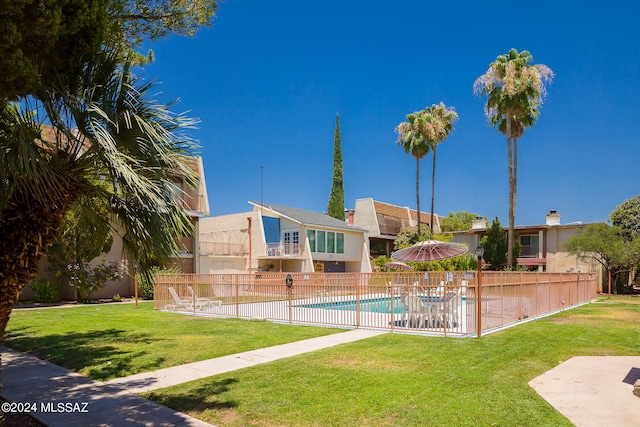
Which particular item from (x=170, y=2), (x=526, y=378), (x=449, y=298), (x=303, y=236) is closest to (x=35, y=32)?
(x=170, y=2)

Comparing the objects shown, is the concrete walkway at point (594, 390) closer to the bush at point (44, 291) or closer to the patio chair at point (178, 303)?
the patio chair at point (178, 303)

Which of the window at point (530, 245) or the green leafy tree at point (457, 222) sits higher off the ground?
the green leafy tree at point (457, 222)

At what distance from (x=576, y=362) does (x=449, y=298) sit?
4.03 m

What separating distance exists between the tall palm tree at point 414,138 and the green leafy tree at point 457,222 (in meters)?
24.5

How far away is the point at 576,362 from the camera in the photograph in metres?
8.95

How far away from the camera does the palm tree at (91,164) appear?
4320 mm

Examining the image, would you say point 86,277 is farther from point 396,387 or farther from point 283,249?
point 396,387

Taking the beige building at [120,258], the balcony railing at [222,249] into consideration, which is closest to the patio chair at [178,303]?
the beige building at [120,258]

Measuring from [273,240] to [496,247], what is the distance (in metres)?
19.4

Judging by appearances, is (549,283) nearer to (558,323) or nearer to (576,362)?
(558,323)

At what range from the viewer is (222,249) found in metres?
39.8

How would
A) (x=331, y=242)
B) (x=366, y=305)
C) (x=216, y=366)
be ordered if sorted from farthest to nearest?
(x=331, y=242) → (x=366, y=305) → (x=216, y=366)

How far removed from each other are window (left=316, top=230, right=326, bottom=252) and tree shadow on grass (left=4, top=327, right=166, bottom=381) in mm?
28920

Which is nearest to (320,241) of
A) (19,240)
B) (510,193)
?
(510,193)
